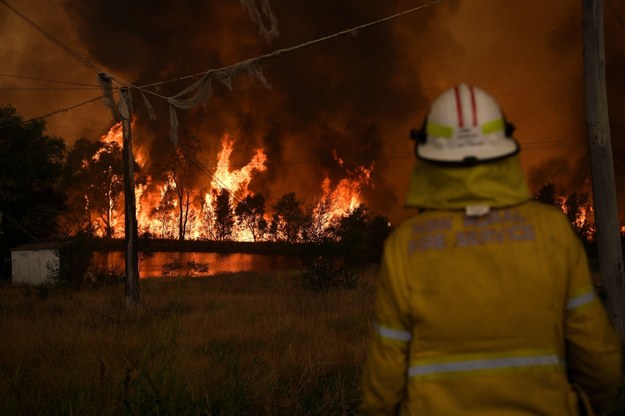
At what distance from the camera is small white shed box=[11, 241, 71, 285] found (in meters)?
22.6

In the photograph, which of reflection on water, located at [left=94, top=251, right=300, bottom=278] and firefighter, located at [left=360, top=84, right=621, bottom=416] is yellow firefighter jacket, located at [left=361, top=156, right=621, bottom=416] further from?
reflection on water, located at [left=94, top=251, right=300, bottom=278]

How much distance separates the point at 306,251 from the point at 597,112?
434 inches

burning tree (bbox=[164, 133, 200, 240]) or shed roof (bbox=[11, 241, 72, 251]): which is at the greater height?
burning tree (bbox=[164, 133, 200, 240])

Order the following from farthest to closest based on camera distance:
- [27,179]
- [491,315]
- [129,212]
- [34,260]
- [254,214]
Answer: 1. [254,214]
2. [27,179]
3. [34,260]
4. [129,212]
5. [491,315]

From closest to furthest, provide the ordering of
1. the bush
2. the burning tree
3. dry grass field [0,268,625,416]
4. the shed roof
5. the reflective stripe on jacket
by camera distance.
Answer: the reflective stripe on jacket
dry grass field [0,268,625,416]
the bush
the shed roof
the burning tree

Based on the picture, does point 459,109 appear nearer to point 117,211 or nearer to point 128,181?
point 128,181

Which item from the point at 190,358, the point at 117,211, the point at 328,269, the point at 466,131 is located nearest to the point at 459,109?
the point at 466,131

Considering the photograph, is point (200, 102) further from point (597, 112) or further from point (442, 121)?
point (442, 121)

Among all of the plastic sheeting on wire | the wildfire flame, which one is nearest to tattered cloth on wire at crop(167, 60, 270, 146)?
the plastic sheeting on wire

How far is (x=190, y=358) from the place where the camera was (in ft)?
19.0

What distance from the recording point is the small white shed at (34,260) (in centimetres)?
2262

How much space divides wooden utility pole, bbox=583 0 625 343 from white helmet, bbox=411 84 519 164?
5796 mm

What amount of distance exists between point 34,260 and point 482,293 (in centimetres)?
2585

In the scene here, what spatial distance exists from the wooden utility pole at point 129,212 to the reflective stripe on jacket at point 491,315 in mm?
10937
